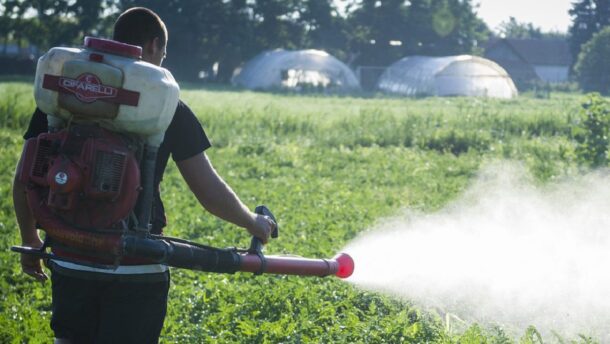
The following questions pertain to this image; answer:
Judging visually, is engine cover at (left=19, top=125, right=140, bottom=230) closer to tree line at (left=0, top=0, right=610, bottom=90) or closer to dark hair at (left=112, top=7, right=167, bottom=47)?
dark hair at (left=112, top=7, right=167, bottom=47)

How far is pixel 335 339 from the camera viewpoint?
4.93 meters

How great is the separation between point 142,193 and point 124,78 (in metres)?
0.40

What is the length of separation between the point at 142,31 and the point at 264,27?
56765 millimetres

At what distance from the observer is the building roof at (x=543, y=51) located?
69125 millimetres

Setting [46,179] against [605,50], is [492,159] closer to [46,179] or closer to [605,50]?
[46,179]

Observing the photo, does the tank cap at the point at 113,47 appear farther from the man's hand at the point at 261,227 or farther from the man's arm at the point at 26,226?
the man's hand at the point at 261,227

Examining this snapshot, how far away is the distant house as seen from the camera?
63844mm

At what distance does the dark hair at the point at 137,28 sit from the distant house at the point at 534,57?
60526mm

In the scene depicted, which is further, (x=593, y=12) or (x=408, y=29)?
(x=408, y=29)

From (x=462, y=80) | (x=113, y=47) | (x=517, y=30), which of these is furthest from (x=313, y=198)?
(x=517, y=30)

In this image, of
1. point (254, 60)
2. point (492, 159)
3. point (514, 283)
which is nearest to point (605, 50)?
point (492, 159)

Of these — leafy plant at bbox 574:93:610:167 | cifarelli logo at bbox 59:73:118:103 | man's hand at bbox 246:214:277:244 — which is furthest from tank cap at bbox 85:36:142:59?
leafy plant at bbox 574:93:610:167

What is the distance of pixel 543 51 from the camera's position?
232 ft

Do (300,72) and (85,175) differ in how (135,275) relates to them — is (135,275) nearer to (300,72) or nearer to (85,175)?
(85,175)
